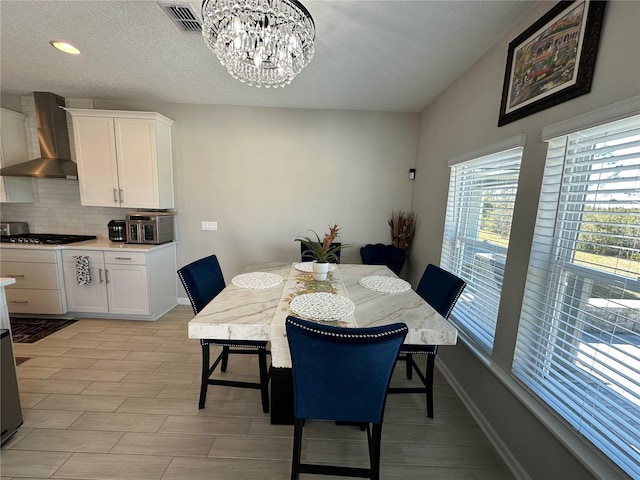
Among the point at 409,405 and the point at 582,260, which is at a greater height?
the point at 582,260

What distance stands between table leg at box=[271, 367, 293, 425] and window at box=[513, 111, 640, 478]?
1436 mm

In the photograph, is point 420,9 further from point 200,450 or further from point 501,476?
point 200,450

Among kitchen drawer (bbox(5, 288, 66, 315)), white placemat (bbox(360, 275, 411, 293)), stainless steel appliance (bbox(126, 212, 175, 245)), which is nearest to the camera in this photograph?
white placemat (bbox(360, 275, 411, 293))

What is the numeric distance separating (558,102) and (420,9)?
0.95m

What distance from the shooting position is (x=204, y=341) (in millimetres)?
1794

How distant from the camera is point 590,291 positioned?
3.92 feet

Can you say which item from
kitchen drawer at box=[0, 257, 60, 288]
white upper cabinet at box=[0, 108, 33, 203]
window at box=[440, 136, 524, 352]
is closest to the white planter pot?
window at box=[440, 136, 524, 352]

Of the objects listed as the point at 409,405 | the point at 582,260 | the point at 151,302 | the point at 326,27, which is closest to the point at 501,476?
the point at 409,405

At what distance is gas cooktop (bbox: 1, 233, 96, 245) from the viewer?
2.96 meters

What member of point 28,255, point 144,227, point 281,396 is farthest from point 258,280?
point 28,255

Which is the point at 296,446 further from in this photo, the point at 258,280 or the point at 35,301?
the point at 35,301

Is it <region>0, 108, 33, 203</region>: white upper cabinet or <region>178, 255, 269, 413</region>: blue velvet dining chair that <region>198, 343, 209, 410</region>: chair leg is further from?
<region>0, 108, 33, 203</region>: white upper cabinet

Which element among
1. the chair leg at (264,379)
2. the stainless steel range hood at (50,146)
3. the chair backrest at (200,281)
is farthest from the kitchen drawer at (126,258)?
the chair leg at (264,379)

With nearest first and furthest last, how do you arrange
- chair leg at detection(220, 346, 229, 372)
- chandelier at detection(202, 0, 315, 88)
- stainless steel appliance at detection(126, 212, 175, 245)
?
chandelier at detection(202, 0, 315, 88), chair leg at detection(220, 346, 229, 372), stainless steel appliance at detection(126, 212, 175, 245)
